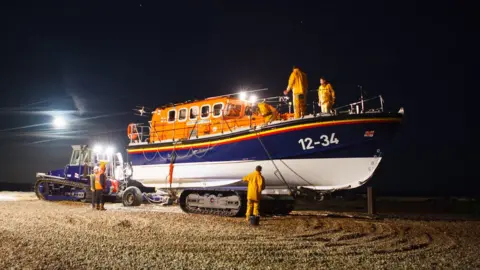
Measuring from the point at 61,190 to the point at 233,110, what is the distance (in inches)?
348

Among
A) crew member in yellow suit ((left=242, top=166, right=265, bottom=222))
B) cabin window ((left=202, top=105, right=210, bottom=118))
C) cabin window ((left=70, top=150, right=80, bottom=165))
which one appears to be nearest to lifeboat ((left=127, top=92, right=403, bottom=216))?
cabin window ((left=202, top=105, right=210, bottom=118))

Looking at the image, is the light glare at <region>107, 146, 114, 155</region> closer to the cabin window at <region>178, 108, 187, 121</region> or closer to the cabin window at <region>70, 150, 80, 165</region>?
the cabin window at <region>70, 150, 80, 165</region>

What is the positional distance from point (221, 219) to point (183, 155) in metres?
2.49

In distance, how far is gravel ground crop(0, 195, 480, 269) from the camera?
428cm

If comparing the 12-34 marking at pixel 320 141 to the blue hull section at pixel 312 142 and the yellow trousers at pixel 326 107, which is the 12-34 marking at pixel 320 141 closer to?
the blue hull section at pixel 312 142

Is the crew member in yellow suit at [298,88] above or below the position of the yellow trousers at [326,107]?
above

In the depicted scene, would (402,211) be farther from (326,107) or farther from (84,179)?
(84,179)

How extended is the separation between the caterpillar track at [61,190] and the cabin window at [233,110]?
6633mm

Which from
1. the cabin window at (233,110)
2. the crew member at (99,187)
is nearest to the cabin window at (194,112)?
the cabin window at (233,110)

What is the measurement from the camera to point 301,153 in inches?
325

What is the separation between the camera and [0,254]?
4.52m

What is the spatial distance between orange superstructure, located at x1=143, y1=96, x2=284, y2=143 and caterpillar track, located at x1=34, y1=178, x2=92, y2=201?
4246 mm

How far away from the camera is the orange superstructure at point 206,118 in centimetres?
976

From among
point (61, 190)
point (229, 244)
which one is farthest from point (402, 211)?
point (61, 190)
